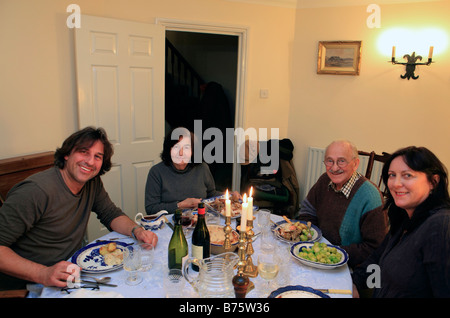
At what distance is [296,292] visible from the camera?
1.37 meters

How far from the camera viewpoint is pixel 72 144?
5.82 ft

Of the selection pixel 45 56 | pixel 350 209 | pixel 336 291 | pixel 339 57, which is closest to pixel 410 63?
pixel 339 57

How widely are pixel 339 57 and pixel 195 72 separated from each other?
2.67 metres

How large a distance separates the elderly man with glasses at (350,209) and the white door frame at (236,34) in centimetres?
202

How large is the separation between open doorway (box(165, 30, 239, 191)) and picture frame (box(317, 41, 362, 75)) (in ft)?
5.58

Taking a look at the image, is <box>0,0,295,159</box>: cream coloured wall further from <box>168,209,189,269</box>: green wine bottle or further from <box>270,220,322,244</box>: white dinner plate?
<box>270,220,322,244</box>: white dinner plate

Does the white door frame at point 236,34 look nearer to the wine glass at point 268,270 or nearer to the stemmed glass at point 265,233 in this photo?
the stemmed glass at point 265,233

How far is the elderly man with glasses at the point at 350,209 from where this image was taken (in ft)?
6.05

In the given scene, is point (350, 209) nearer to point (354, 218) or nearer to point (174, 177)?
point (354, 218)

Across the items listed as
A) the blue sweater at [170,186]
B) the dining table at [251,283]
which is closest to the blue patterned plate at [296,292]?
the dining table at [251,283]

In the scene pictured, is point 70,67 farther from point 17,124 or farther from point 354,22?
point 354,22

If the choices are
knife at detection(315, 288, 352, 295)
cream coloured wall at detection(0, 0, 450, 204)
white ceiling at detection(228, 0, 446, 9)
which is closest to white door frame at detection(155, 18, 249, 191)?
cream coloured wall at detection(0, 0, 450, 204)
